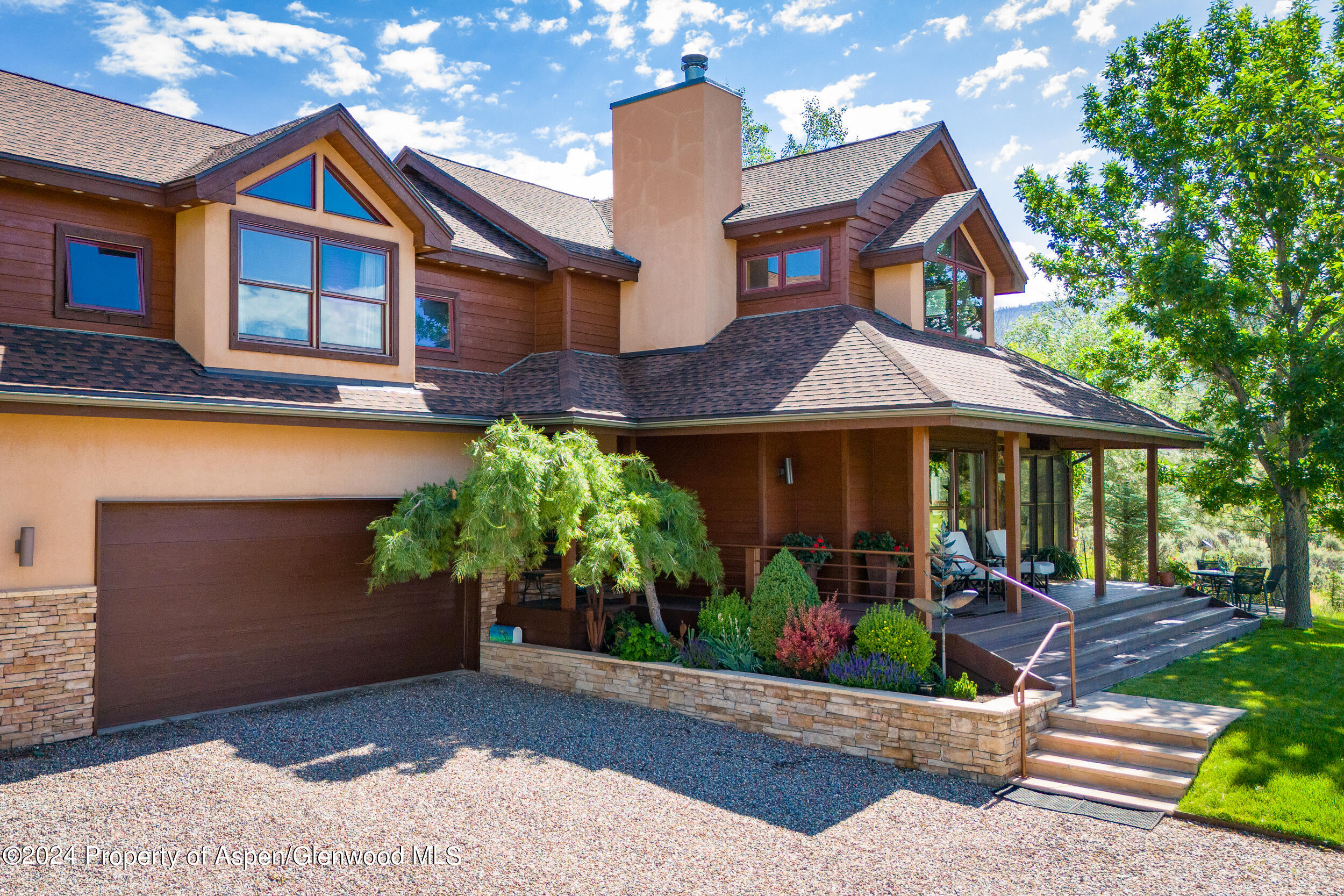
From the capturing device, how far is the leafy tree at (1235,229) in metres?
13.2

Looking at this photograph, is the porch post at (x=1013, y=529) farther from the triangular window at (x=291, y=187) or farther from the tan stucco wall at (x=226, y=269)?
the triangular window at (x=291, y=187)

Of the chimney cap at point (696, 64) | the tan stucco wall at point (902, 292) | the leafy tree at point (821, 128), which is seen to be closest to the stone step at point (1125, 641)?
the tan stucco wall at point (902, 292)

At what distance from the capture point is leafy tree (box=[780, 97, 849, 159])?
106 ft

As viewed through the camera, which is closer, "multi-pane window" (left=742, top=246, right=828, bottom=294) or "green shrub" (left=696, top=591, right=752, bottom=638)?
"green shrub" (left=696, top=591, right=752, bottom=638)

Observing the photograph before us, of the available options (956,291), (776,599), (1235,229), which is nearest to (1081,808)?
(776,599)

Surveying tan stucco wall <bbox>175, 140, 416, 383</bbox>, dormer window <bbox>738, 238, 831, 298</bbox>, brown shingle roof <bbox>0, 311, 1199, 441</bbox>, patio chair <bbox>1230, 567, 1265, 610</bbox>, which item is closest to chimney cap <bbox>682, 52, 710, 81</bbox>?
dormer window <bbox>738, 238, 831, 298</bbox>

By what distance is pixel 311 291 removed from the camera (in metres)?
10.3

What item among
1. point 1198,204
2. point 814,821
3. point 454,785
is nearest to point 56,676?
point 454,785

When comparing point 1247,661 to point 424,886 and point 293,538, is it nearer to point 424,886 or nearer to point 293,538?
point 424,886

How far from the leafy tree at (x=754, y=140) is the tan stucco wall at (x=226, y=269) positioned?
22543 mm

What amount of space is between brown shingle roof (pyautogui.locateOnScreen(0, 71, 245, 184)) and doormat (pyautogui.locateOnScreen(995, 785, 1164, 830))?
411 inches

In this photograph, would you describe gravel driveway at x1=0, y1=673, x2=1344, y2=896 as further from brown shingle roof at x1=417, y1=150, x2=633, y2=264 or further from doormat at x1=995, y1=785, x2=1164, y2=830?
brown shingle roof at x1=417, y1=150, x2=633, y2=264

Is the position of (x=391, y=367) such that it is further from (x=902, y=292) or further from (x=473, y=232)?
(x=902, y=292)

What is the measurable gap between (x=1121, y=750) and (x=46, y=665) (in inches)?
385
